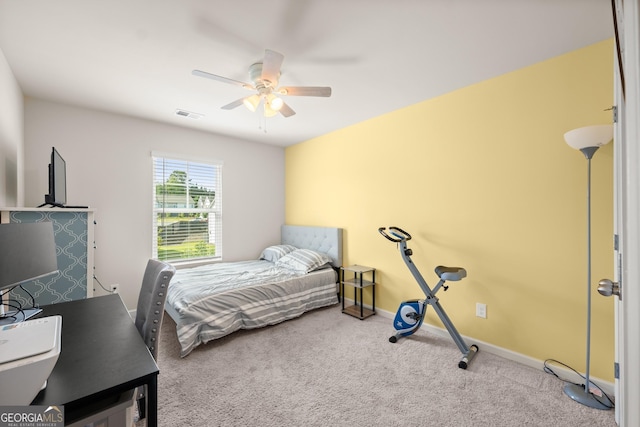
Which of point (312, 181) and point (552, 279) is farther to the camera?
point (312, 181)

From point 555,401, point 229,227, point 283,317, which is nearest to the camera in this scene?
point 555,401

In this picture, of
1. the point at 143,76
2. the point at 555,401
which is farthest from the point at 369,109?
the point at 555,401

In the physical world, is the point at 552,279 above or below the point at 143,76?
below

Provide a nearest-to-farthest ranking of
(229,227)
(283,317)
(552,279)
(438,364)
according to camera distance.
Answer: (552,279)
(438,364)
(283,317)
(229,227)

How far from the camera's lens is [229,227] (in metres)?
4.27

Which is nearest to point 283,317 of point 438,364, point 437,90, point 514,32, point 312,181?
point 438,364

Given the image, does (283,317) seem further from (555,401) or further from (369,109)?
(369,109)

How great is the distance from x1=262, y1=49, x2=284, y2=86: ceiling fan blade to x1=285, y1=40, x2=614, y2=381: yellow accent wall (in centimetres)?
173

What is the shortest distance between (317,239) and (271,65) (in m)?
2.72

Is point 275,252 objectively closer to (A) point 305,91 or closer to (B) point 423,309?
(B) point 423,309

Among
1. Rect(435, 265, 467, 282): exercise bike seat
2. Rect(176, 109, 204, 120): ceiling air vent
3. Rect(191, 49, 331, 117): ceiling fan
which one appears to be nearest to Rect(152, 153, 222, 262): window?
Rect(176, 109, 204, 120): ceiling air vent

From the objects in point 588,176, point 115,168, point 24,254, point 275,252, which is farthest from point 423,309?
point 115,168

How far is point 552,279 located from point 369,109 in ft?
7.94

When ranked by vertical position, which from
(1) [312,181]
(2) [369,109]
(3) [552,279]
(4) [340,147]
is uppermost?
(2) [369,109]
